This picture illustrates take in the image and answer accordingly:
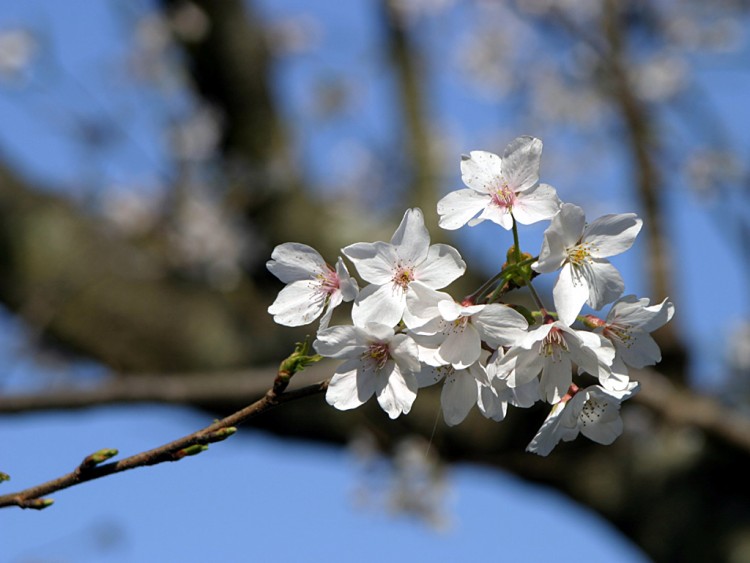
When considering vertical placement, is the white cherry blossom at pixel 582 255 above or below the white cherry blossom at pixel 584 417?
above

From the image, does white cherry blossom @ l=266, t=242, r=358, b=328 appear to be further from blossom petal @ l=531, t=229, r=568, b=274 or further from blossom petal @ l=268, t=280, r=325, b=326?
blossom petal @ l=531, t=229, r=568, b=274

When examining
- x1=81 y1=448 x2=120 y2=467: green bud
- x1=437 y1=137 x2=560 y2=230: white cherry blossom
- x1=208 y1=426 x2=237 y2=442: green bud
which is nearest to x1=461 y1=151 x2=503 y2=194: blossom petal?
x1=437 y1=137 x2=560 y2=230: white cherry blossom

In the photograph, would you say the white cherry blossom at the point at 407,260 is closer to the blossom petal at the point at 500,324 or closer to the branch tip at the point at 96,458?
the blossom petal at the point at 500,324

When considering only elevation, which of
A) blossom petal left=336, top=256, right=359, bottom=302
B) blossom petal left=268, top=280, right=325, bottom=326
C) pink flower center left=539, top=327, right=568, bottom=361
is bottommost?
pink flower center left=539, top=327, right=568, bottom=361

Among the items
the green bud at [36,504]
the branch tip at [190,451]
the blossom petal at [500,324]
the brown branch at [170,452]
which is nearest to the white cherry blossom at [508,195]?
the blossom petal at [500,324]

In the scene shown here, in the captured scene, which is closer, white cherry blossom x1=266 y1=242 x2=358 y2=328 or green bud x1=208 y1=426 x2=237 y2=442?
green bud x1=208 y1=426 x2=237 y2=442

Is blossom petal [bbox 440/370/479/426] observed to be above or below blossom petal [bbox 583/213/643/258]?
below

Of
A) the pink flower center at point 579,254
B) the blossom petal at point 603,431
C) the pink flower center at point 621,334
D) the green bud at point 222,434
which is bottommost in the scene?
the blossom petal at point 603,431
